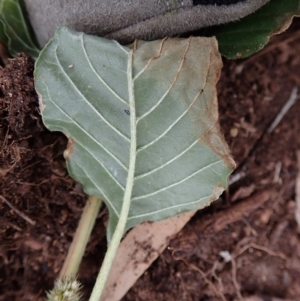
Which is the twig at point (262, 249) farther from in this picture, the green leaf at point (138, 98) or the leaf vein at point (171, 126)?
the leaf vein at point (171, 126)

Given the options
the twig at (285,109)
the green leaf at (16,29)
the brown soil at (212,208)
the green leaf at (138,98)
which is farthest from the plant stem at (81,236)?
the twig at (285,109)

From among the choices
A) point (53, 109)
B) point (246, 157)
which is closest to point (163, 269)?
point (246, 157)

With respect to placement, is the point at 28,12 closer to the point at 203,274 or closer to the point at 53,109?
the point at 53,109

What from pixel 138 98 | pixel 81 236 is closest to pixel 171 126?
pixel 138 98

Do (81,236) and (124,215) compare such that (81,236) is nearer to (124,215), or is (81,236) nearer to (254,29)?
(124,215)

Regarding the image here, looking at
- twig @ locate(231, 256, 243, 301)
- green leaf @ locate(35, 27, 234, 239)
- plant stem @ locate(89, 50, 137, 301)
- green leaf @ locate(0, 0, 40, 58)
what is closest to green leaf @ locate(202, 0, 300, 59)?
green leaf @ locate(35, 27, 234, 239)
